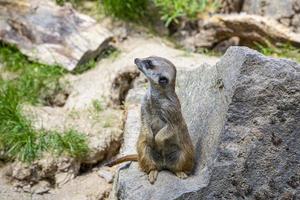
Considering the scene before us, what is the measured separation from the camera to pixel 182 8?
652 cm

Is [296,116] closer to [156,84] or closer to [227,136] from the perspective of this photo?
[227,136]

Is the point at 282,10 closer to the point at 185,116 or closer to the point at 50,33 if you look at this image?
the point at 50,33

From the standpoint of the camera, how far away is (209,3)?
6.60 metres

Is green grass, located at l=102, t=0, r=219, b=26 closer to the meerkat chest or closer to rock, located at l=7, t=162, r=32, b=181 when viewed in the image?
rock, located at l=7, t=162, r=32, b=181

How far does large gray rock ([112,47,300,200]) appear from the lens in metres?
3.45

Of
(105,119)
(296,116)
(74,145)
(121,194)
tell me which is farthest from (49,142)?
(296,116)

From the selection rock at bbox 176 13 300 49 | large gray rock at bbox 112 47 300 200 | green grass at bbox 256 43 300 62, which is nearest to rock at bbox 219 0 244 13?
rock at bbox 176 13 300 49

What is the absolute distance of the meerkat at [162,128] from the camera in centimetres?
346

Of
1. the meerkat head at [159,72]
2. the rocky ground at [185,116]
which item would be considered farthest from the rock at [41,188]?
the meerkat head at [159,72]

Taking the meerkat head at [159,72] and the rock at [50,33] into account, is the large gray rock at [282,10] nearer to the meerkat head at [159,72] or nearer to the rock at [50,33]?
the rock at [50,33]

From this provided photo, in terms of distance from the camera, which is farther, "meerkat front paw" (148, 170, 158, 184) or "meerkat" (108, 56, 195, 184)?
"meerkat front paw" (148, 170, 158, 184)

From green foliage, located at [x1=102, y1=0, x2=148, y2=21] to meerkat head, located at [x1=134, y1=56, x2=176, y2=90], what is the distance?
119 inches

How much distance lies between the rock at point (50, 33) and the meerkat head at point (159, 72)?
2488 millimetres

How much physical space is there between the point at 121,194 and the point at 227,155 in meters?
0.68
